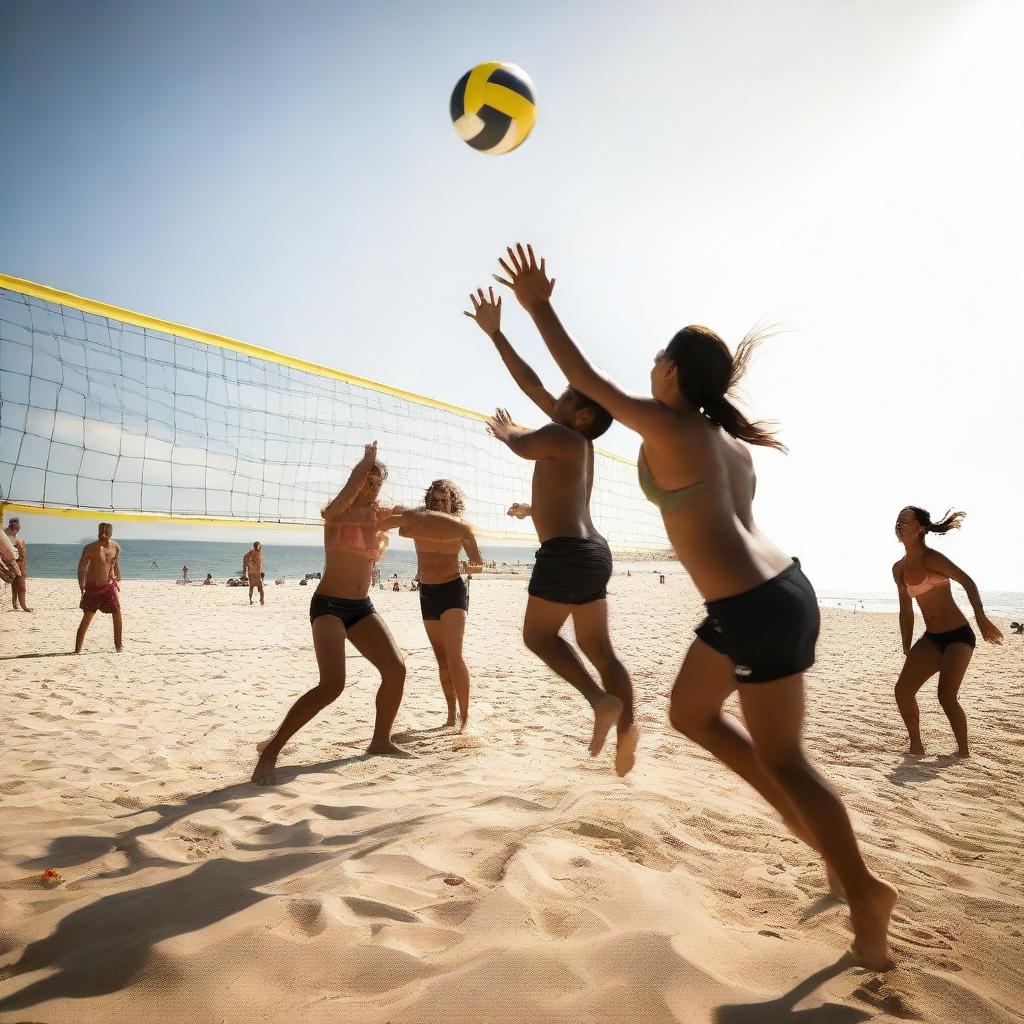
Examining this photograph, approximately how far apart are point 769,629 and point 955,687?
3352mm

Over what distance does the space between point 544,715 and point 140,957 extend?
3.49 meters

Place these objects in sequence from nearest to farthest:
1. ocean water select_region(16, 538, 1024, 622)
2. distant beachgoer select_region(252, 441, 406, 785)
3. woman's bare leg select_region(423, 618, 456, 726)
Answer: distant beachgoer select_region(252, 441, 406, 785) → woman's bare leg select_region(423, 618, 456, 726) → ocean water select_region(16, 538, 1024, 622)

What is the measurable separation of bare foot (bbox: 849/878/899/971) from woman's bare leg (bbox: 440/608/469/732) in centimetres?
290

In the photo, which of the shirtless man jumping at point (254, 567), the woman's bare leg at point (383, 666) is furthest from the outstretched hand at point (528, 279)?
the shirtless man jumping at point (254, 567)

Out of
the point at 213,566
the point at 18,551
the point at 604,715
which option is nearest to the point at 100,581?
the point at 18,551

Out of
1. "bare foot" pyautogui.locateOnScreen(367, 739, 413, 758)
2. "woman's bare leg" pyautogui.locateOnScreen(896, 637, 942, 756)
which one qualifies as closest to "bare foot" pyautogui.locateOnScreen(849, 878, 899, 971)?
"bare foot" pyautogui.locateOnScreen(367, 739, 413, 758)

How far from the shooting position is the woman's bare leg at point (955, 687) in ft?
13.1

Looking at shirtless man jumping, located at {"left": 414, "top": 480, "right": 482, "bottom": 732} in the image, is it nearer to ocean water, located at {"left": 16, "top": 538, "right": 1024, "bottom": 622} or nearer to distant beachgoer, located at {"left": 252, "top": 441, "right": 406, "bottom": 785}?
distant beachgoer, located at {"left": 252, "top": 441, "right": 406, "bottom": 785}

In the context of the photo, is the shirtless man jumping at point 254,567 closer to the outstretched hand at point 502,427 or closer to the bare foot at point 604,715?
the outstretched hand at point 502,427

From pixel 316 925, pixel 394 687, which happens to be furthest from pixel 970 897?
pixel 394 687

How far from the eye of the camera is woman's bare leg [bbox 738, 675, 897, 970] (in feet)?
4.97

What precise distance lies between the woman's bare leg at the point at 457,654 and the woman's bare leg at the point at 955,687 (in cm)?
300

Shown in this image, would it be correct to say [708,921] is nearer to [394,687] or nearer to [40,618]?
[394,687]

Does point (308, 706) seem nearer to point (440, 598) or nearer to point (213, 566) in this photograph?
point (440, 598)
